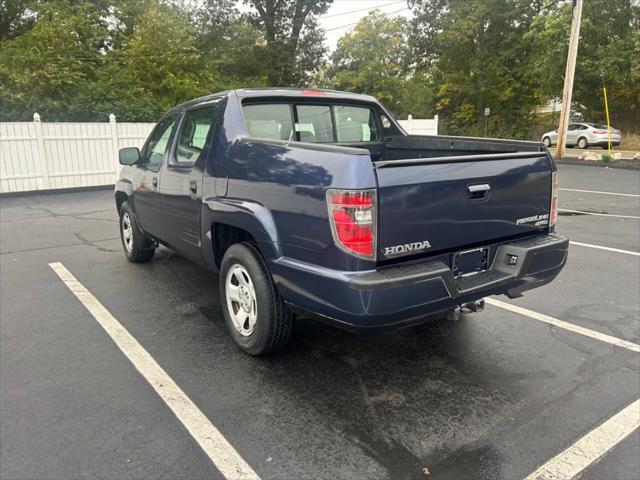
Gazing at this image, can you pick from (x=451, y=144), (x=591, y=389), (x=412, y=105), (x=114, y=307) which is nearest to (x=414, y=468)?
(x=591, y=389)

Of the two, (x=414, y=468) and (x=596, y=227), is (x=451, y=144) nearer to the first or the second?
(x=414, y=468)

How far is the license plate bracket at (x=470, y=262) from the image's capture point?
313 centimetres

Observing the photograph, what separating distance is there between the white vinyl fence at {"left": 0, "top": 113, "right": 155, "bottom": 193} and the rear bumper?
12290 millimetres

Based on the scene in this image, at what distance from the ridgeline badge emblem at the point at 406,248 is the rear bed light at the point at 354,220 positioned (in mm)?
100

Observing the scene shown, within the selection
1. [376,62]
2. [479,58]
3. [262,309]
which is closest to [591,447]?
[262,309]

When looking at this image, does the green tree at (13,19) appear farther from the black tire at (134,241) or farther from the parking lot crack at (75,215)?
the black tire at (134,241)

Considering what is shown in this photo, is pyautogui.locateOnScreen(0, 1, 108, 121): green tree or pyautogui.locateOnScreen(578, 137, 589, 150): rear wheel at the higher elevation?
pyautogui.locateOnScreen(0, 1, 108, 121): green tree

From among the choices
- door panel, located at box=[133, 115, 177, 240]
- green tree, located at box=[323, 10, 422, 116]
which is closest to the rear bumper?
door panel, located at box=[133, 115, 177, 240]

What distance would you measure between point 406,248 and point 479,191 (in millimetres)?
646

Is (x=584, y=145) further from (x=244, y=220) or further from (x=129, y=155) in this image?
(x=244, y=220)

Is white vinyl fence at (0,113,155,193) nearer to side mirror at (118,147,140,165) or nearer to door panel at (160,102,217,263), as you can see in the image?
side mirror at (118,147,140,165)

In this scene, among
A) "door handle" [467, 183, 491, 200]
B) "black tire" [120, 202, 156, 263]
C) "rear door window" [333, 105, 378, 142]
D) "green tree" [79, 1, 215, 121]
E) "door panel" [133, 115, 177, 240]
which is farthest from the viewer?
"green tree" [79, 1, 215, 121]

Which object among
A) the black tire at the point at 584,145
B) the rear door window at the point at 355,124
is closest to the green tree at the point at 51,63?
the rear door window at the point at 355,124

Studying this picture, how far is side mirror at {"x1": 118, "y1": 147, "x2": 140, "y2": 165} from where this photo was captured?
5.46 metres
